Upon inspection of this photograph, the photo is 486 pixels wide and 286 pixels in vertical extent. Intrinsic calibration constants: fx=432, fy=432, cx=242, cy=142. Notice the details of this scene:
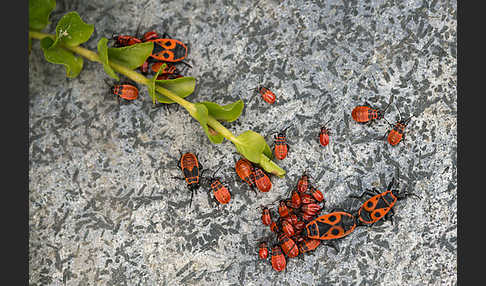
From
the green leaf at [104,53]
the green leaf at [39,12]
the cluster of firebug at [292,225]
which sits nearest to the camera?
the green leaf at [104,53]

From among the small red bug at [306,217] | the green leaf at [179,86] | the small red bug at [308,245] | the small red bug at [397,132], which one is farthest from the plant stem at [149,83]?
the small red bug at [397,132]

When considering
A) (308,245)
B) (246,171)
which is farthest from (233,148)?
(308,245)

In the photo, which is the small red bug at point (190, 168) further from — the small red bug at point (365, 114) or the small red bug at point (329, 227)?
the small red bug at point (365, 114)

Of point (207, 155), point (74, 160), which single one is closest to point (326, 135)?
point (207, 155)

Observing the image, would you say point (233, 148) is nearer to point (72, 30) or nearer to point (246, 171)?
point (246, 171)

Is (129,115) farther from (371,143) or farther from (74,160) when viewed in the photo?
(371,143)
